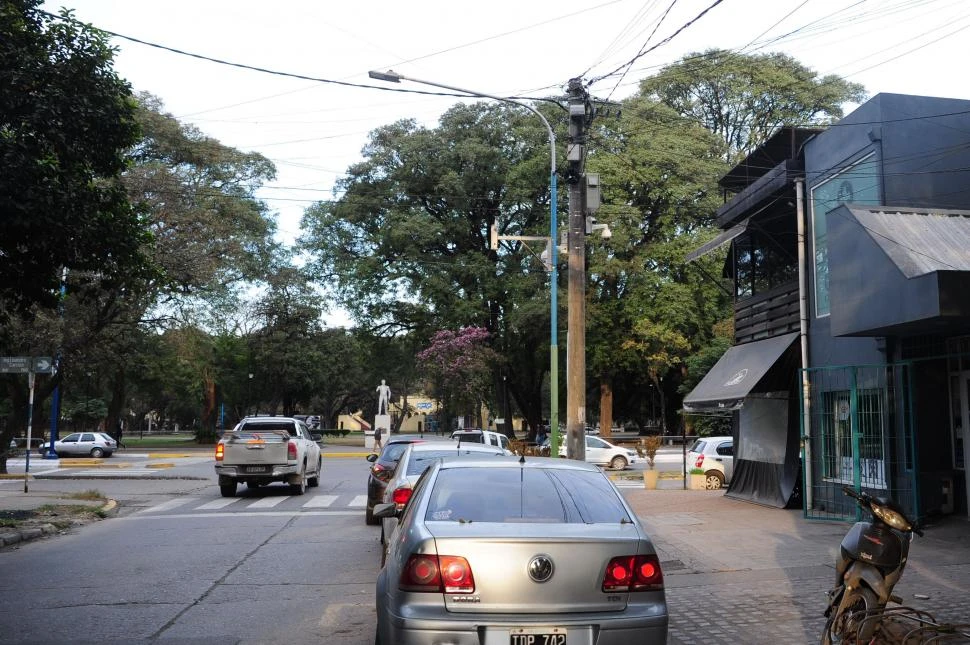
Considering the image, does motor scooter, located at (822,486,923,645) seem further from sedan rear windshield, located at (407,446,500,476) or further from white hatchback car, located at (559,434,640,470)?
white hatchback car, located at (559,434,640,470)

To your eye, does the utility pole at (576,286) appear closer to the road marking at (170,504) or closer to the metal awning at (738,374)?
the metal awning at (738,374)

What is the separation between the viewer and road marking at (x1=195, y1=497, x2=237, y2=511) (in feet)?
58.0

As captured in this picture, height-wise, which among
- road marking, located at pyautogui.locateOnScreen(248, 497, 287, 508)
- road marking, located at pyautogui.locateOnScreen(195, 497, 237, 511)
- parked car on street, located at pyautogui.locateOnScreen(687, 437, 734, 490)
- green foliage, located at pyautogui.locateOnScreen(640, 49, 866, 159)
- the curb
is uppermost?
green foliage, located at pyautogui.locateOnScreen(640, 49, 866, 159)

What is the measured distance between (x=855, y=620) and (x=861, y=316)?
698cm

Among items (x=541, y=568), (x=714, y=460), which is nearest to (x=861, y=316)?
(x=541, y=568)

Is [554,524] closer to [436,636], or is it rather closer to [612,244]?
[436,636]

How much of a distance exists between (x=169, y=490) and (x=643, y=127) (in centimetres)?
2722

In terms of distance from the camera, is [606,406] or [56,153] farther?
[606,406]

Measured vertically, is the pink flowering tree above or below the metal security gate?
above

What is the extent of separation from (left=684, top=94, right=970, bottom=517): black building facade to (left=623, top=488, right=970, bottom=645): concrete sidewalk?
1045 mm

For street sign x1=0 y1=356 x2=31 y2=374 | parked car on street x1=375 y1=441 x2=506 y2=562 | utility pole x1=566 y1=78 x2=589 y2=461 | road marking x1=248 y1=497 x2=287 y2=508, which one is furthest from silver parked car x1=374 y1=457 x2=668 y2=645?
street sign x1=0 y1=356 x2=31 y2=374

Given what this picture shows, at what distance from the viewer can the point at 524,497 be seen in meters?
5.59

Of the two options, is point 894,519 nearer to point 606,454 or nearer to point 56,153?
point 56,153

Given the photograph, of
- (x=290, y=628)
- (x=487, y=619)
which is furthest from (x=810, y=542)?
(x=487, y=619)
